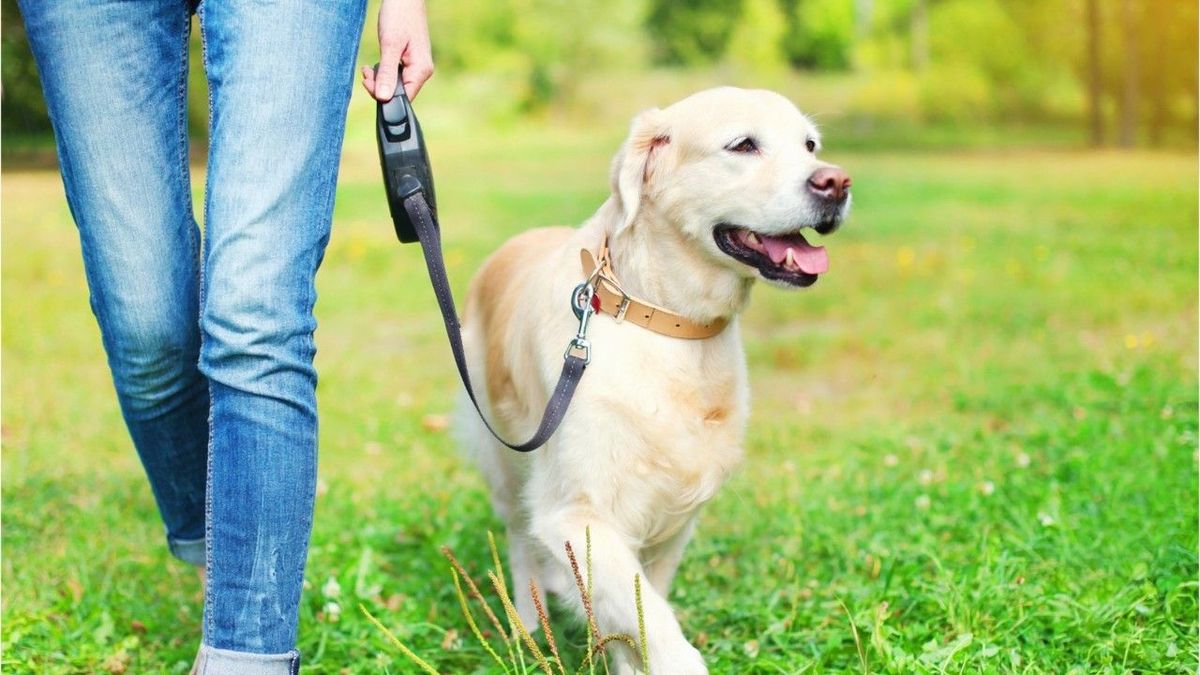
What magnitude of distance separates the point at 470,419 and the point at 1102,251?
627 cm

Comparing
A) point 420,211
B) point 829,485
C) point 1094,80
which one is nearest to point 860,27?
point 1094,80

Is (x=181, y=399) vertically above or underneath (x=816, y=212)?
underneath

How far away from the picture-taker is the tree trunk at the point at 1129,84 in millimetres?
13539

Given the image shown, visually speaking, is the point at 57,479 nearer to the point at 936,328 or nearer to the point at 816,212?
the point at 816,212

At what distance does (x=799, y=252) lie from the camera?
2.52m

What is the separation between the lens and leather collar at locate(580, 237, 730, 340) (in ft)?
8.25

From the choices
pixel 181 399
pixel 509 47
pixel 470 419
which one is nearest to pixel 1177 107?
pixel 509 47

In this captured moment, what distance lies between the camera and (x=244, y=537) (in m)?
1.99

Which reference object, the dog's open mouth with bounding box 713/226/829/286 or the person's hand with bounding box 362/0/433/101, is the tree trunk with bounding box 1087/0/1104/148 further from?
the person's hand with bounding box 362/0/433/101

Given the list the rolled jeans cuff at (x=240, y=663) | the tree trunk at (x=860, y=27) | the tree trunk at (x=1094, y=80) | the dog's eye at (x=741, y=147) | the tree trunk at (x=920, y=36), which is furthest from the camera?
the tree trunk at (x=860, y=27)

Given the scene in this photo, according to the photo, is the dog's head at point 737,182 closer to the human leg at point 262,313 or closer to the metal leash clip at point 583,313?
the metal leash clip at point 583,313

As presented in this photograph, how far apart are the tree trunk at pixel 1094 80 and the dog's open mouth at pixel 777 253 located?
13.5 m

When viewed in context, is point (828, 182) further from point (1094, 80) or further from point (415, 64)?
point (1094, 80)

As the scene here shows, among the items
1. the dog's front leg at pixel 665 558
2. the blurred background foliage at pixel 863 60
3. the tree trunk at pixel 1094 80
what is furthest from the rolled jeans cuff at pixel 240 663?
the tree trunk at pixel 1094 80
